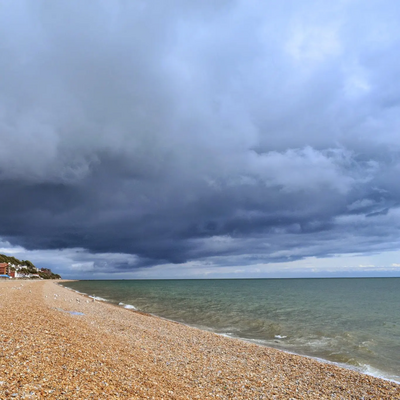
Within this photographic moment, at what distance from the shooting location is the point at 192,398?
9234 mm

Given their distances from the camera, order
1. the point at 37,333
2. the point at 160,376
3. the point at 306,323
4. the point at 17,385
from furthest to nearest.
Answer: the point at 306,323 < the point at 37,333 < the point at 160,376 < the point at 17,385

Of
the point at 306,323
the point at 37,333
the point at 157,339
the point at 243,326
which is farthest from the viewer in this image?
the point at 306,323

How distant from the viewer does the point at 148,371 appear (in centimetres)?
1119

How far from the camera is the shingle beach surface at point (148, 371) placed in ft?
27.7

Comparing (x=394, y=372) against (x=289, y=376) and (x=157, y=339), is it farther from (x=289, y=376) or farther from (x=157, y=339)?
(x=157, y=339)

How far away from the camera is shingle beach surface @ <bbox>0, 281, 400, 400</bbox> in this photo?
8445 millimetres

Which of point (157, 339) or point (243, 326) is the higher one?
point (157, 339)

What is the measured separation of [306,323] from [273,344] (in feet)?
41.8

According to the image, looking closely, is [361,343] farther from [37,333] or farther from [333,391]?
[37,333]

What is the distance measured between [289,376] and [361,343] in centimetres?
1424

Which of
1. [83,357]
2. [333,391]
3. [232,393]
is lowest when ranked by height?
[333,391]

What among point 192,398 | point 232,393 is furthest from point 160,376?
point 232,393

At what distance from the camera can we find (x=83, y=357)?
1111cm

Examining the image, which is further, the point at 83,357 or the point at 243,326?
the point at 243,326
